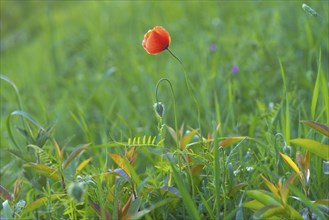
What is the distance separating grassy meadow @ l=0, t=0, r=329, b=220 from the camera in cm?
129

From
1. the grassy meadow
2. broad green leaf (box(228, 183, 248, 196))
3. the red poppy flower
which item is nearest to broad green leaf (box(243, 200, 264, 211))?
the grassy meadow

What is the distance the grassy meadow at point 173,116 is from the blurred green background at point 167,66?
1 cm

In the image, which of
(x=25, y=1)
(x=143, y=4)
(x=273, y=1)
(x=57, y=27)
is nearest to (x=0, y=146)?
(x=273, y=1)

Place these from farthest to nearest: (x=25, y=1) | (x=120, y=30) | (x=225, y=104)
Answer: (x=25, y=1), (x=120, y=30), (x=225, y=104)

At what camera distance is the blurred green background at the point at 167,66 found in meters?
2.22

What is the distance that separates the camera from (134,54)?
3.21 meters

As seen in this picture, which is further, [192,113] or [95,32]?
[95,32]

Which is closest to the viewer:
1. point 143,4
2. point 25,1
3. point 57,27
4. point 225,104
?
point 225,104

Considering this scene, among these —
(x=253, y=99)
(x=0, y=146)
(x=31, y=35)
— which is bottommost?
(x=31, y=35)

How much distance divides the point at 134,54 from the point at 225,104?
1101mm

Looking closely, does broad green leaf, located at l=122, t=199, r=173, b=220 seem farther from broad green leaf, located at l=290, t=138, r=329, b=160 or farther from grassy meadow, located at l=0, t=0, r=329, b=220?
broad green leaf, located at l=290, t=138, r=329, b=160

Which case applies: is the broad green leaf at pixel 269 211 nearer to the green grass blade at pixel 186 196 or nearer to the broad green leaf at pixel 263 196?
the broad green leaf at pixel 263 196

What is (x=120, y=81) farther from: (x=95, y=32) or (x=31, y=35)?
(x=31, y=35)

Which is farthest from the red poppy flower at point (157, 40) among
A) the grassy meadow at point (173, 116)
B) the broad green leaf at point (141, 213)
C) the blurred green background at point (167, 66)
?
the broad green leaf at point (141, 213)
